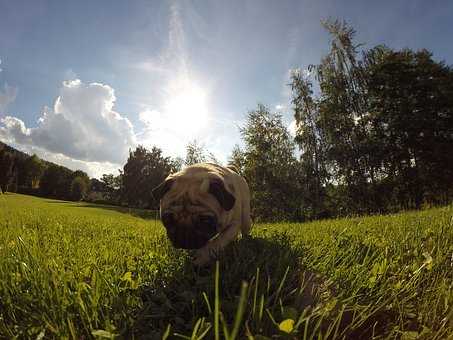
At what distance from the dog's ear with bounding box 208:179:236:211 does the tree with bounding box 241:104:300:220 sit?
91.5 ft

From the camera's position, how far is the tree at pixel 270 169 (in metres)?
31.7

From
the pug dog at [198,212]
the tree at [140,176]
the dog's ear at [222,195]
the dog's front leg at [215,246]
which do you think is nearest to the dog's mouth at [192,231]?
the pug dog at [198,212]

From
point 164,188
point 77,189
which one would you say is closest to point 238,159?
point 164,188

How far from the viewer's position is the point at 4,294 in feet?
7.30

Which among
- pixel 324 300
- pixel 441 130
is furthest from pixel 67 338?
pixel 441 130

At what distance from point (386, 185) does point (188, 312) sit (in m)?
33.7

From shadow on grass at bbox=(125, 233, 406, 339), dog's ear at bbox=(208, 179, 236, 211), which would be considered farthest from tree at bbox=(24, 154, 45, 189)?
shadow on grass at bbox=(125, 233, 406, 339)

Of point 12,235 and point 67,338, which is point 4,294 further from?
point 12,235

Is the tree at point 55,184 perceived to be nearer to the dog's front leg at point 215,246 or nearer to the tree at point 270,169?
the tree at point 270,169

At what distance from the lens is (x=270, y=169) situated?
107 feet

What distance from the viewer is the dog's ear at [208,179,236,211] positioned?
4.10 metres

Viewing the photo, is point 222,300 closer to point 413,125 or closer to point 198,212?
point 198,212

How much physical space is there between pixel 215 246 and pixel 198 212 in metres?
0.60

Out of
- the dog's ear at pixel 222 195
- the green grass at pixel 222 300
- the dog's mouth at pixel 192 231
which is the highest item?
the dog's ear at pixel 222 195
